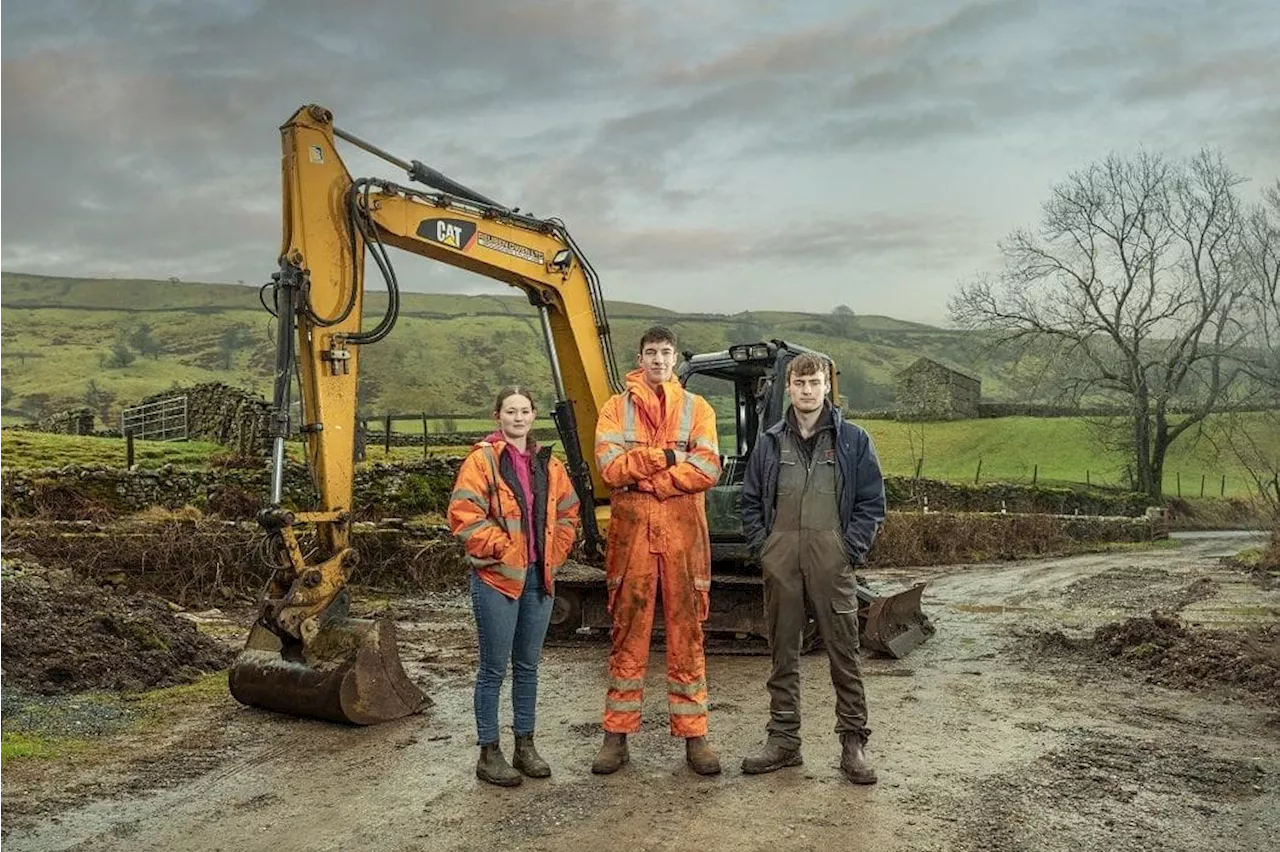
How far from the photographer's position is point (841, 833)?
177 inches

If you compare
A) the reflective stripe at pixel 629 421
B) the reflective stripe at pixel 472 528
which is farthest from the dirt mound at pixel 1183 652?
the reflective stripe at pixel 472 528

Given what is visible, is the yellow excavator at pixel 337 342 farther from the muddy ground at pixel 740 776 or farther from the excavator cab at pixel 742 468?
the excavator cab at pixel 742 468

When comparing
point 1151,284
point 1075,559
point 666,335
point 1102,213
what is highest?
point 1102,213

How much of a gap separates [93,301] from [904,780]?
437ft

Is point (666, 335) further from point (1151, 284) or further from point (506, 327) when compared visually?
point (506, 327)

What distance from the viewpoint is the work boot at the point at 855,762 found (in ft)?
17.2

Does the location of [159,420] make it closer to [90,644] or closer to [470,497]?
[90,644]

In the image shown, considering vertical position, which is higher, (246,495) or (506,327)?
(506,327)

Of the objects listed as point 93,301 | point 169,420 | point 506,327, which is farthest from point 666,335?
point 93,301

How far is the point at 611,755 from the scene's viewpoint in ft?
17.9

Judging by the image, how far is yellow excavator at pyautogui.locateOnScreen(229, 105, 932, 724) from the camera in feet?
21.7

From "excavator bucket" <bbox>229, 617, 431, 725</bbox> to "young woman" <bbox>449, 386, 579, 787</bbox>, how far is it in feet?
4.51

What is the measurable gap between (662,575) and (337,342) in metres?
3.06

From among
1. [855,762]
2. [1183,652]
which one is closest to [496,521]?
[855,762]
